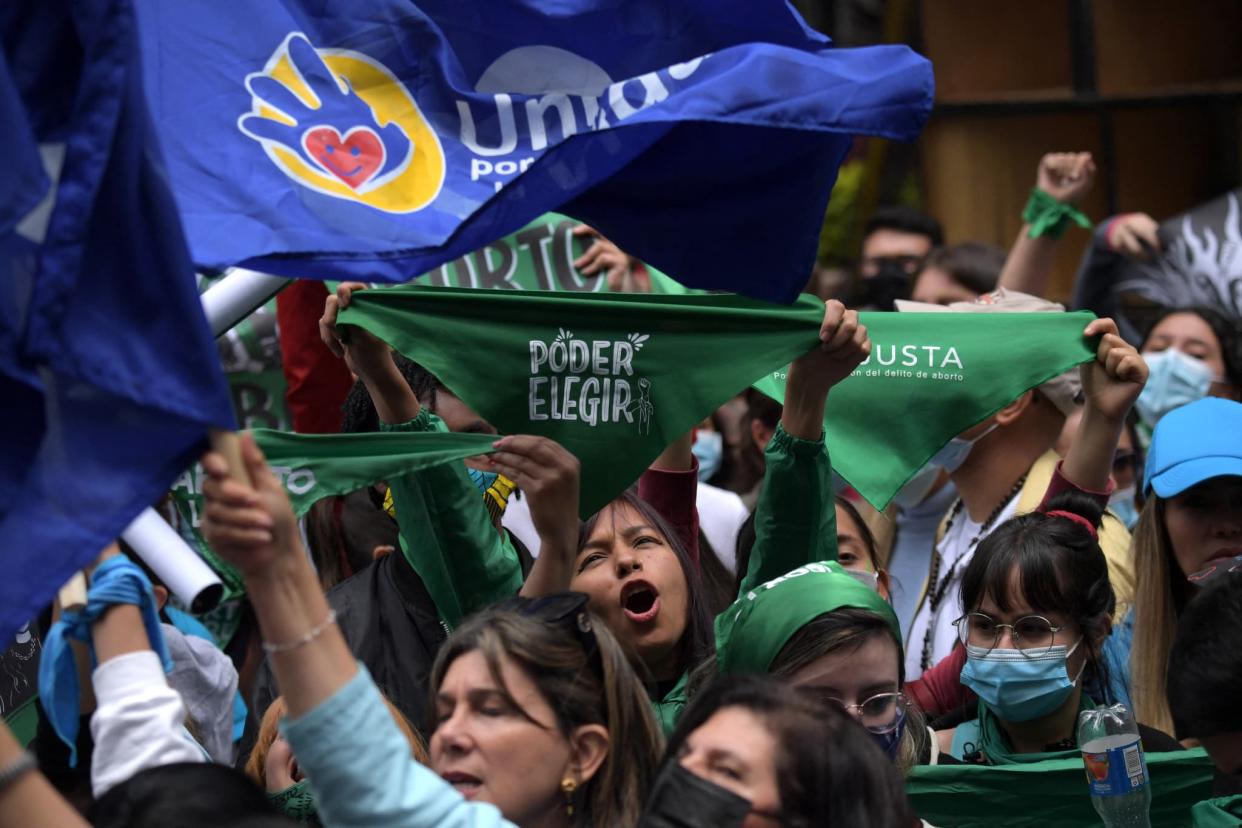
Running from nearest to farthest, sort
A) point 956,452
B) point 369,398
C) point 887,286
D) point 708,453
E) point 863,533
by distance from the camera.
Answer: point 369,398 < point 863,533 < point 956,452 < point 708,453 < point 887,286

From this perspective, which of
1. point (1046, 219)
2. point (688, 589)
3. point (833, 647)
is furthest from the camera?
point (1046, 219)

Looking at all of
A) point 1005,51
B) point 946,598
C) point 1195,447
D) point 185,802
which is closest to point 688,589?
point 946,598

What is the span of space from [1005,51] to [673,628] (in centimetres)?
604

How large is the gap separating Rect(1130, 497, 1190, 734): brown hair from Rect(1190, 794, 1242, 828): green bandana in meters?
0.98

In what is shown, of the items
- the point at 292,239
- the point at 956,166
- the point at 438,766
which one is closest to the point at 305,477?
the point at 292,239

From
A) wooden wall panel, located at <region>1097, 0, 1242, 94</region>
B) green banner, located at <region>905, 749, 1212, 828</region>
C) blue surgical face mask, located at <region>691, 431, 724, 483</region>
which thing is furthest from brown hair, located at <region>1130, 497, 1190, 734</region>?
wooden wall panel, located at <region>1097, 0, 1242, 94</region>

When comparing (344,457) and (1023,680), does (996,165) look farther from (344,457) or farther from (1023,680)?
(344,457)

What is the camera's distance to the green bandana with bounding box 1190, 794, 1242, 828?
324cm

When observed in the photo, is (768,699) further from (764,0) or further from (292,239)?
(764,0)

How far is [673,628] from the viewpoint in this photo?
4043 mm

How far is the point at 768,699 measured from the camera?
9.06 feet

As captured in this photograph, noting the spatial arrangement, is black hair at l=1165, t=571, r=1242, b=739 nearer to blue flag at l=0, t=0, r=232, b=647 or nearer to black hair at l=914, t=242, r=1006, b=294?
blue flag at l=0, t=0, r=232, b=647

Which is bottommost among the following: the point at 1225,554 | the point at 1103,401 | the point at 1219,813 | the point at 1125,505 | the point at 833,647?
the point at 1125,505

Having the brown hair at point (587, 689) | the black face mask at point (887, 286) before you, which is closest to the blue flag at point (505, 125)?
the brown hair at point (587, 689)
